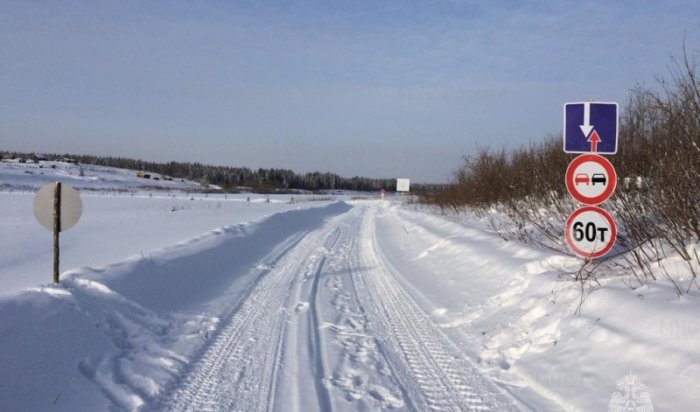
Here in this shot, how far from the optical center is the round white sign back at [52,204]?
24.0ft

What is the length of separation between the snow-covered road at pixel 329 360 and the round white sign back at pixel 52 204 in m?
2.76

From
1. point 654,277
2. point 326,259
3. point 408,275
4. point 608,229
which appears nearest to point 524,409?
point 608,229

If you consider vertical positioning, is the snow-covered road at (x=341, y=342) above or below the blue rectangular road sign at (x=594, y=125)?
below

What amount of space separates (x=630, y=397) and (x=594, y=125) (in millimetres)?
3482

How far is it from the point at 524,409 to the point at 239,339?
143 inches

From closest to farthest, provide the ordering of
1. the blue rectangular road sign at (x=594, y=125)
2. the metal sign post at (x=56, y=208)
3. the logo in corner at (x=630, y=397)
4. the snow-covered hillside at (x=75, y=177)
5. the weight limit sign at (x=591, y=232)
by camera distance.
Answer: the logo in corner at (x=630, y=397), the weight limit sign at (x=591, y=232), the blue rectangular road sign at (x=594, y=125), the metal sign post at (x=56, y=208), the snow-covered hillside at (x=75, y=177)

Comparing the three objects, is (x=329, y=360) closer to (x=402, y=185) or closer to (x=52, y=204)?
(x=52, y=204)

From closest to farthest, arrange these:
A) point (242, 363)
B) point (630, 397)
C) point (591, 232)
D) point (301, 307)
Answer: point (630, 397), point (242, 363), point (591, 232), point (301, 307)

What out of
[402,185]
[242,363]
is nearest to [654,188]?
[242,363]

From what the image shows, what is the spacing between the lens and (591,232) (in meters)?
6.39

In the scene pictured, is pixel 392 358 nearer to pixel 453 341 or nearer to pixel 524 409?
pixel 453 341

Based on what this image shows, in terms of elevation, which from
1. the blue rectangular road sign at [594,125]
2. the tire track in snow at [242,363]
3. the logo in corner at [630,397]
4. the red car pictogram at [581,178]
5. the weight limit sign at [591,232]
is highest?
the blue rectangular road sign at [594,125]

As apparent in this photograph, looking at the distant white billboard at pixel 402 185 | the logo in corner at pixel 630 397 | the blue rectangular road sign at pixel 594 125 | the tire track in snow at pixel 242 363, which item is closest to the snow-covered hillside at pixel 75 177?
the distant white billboard at pixel 402 185

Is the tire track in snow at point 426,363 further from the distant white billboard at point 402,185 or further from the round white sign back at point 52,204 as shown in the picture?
the distant white billboard at point 402,185
